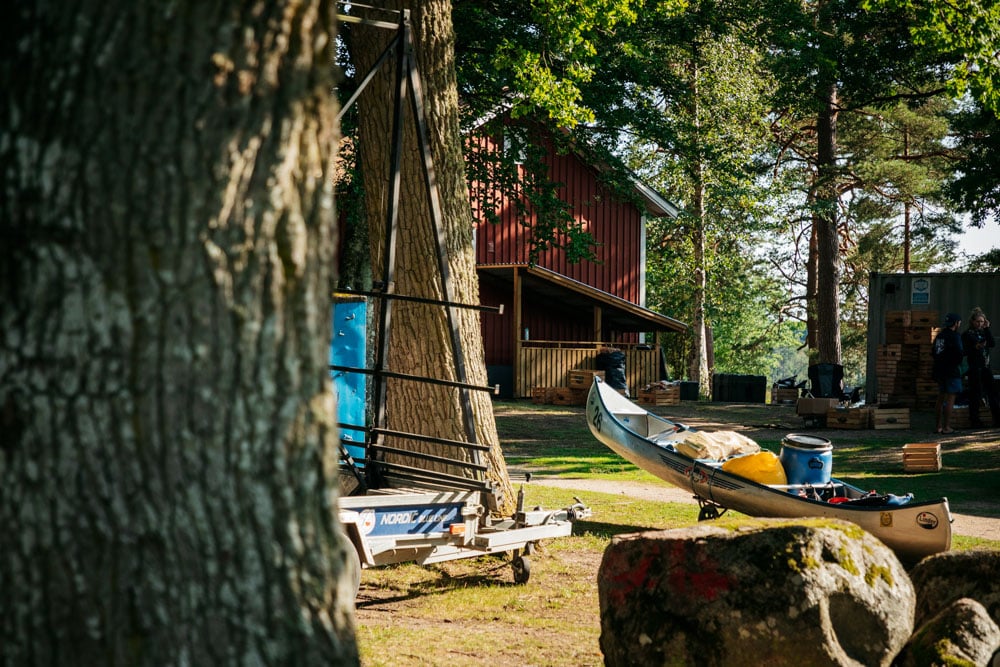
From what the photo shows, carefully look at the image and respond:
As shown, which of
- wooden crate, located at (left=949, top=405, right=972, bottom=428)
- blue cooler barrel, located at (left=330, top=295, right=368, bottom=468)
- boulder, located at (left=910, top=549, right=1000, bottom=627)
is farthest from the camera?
wooden crate, located at (left=949, top=405, right=972, bottom=428)

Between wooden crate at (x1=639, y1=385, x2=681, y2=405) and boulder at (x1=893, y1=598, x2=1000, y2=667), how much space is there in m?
21.5

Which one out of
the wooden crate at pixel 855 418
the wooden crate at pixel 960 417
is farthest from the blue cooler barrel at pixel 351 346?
the wooden crate at pixel 960 417

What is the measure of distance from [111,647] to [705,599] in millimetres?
2876

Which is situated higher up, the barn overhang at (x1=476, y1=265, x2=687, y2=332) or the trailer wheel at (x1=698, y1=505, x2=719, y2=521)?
the barn overhang at (x1=476, y1=265, x2=687, y2=332)

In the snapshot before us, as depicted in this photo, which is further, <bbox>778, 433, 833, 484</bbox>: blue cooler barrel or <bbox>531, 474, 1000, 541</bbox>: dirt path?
<bbox>531, 474, 1000, 541</bbox>: dirt path

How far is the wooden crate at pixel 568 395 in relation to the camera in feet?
83.9

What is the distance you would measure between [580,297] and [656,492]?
1777cm

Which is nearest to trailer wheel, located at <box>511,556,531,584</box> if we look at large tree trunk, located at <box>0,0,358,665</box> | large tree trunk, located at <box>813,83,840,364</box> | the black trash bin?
large tree trunk, located at <box>0,0,358,665</box>

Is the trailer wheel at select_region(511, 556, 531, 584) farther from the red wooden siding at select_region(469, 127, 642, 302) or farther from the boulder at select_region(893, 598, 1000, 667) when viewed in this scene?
the red wooden siding at select_region(469, 127, 642, 302)

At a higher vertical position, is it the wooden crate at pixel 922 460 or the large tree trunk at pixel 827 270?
the large tree trunk at pixel 827 270

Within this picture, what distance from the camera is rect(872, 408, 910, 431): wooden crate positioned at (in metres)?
19.5

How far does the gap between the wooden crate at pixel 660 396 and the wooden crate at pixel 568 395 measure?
1.64 m

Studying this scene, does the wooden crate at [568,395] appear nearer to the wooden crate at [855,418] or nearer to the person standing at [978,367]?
the wooden crate at [855,418]

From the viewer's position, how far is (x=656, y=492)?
12.1 m
